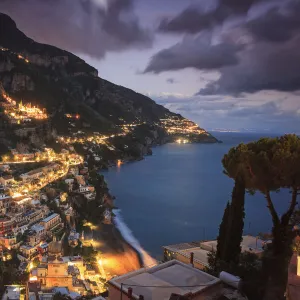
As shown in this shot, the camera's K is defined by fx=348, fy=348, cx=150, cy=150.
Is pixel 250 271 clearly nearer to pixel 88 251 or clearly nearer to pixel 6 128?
pixel 88 251

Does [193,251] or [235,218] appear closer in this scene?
[235,218]

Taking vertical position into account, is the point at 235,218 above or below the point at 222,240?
above

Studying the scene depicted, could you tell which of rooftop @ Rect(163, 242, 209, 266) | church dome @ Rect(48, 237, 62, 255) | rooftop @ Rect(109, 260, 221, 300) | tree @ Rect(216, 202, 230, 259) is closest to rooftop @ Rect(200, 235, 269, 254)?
rooftop @ Rect(163, 242, 209, 266)

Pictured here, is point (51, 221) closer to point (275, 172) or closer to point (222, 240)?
point (222, 240)

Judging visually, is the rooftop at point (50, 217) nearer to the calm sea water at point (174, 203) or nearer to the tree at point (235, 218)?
the calm sea water at point (174, 203)

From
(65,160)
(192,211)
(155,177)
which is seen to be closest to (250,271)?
(192,211)

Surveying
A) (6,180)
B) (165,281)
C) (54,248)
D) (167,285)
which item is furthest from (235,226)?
(6,180)

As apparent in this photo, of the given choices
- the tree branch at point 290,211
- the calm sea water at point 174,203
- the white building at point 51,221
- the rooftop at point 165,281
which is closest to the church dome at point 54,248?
the white building at point 51,221
